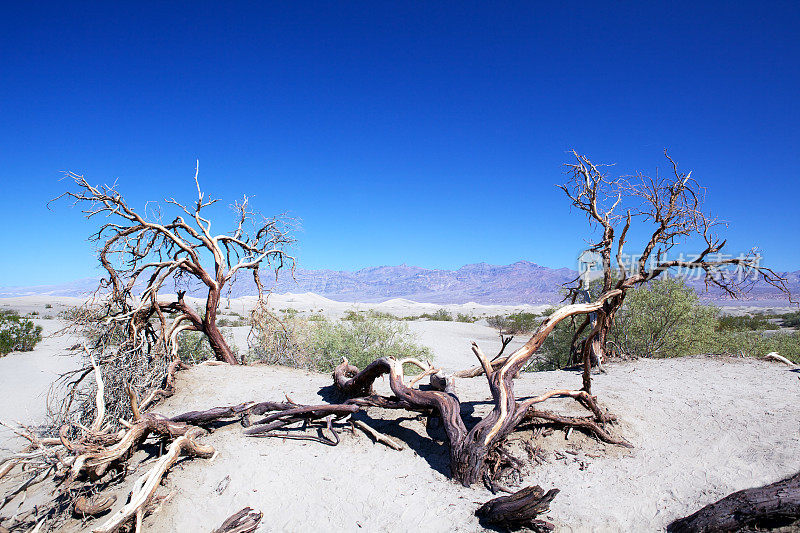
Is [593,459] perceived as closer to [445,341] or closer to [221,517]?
[221,517]

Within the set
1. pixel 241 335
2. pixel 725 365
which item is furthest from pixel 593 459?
pixel 241 335

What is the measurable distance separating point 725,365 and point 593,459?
5623 mm

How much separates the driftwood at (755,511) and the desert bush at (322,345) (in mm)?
7555

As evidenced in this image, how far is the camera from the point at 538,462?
4.72m

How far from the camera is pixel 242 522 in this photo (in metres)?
3.80

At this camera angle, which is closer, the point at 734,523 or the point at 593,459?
the point at 734,523

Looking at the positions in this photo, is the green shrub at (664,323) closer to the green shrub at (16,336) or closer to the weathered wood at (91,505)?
the weathered wood at (91,505)

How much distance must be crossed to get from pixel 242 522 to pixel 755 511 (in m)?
4.00

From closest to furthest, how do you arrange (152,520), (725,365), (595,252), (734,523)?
(734,523), (152,520), (595,252), (725,365)

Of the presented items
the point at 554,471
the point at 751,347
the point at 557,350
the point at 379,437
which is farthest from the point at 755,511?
the point at 751,347

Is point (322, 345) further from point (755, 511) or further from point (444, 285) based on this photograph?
point (444, 285)

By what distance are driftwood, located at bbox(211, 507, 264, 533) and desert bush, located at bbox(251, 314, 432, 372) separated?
5.86m

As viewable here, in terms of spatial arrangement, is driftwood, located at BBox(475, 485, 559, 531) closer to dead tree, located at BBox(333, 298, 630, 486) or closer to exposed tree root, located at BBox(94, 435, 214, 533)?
dead tree, located at BBox(333, 298, 630, 486)

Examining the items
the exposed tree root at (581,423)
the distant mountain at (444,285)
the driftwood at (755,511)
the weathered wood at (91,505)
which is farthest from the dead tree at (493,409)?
the distant mountain at (444,285)
